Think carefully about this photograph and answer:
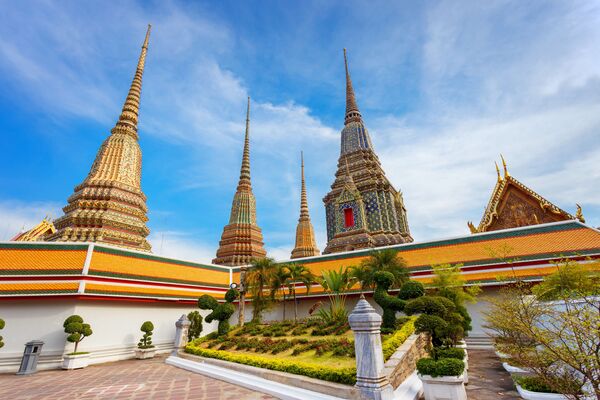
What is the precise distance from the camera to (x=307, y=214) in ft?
121

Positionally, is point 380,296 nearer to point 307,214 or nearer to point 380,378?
point 380,378

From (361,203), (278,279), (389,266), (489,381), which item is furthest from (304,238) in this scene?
(489,381)

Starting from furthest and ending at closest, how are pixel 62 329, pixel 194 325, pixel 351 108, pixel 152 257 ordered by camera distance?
pixel 351 108
pixel 152 257
pixel 194 325
pixel 62 329

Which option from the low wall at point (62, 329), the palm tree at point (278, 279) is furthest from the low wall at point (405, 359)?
the low wall at point (62, 329)

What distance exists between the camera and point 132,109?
23562 millimetres

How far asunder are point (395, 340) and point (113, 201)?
1855 cm

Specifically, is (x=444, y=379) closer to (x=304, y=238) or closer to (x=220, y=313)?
(x=220, y=313)

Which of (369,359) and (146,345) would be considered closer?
(369,359)

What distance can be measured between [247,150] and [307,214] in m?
10.3

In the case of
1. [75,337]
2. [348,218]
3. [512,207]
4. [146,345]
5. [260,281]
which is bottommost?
[146,345]

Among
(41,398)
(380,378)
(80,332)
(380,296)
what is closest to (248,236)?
(80,332)

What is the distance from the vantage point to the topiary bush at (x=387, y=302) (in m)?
9.91

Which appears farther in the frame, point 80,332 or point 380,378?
point 80,332

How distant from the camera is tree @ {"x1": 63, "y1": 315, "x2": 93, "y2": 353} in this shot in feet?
38.6
